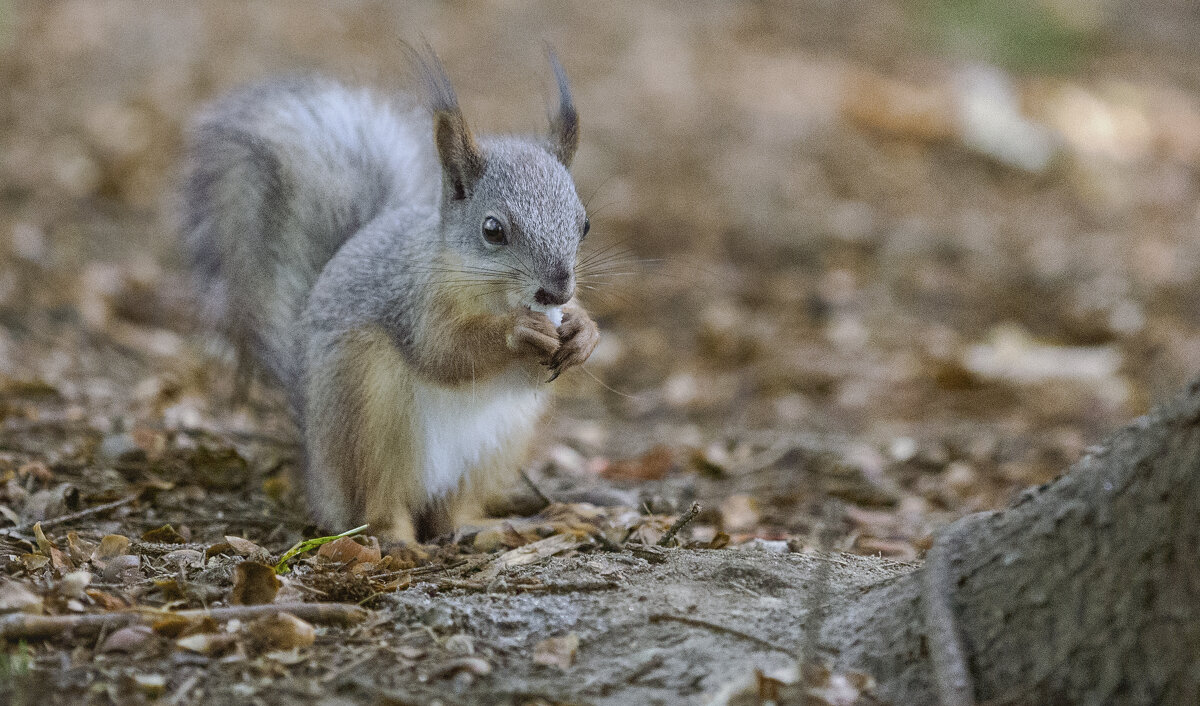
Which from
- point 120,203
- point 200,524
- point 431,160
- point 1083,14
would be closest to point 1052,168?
point 1083,14

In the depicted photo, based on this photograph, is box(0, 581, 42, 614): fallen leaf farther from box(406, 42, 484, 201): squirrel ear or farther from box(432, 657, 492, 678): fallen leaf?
box(406, 42, 484, 201): squirrel ear

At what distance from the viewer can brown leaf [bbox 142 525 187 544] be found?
2.43 metres

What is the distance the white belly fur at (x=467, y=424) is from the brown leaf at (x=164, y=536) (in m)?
0.57

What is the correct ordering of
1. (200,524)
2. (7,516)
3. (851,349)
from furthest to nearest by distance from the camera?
1. (851,349)
2. (200,524)
3. (7,516)

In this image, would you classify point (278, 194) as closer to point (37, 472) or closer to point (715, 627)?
point (37, 472)

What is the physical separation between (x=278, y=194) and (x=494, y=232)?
34.9 inches

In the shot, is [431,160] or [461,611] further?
[431,160]

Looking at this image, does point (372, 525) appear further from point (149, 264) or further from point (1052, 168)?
point (1052, 168)

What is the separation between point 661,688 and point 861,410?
270 centimetres

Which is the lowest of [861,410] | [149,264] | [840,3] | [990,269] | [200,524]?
[200,524]

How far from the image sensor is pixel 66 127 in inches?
224

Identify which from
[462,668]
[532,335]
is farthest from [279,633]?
[532,335]

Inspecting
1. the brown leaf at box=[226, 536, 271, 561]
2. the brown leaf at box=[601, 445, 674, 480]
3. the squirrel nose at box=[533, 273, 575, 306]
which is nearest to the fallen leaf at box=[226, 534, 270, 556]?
the brown leaf at box=[226, 536, 271, 561]

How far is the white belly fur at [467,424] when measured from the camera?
8.55 feet
